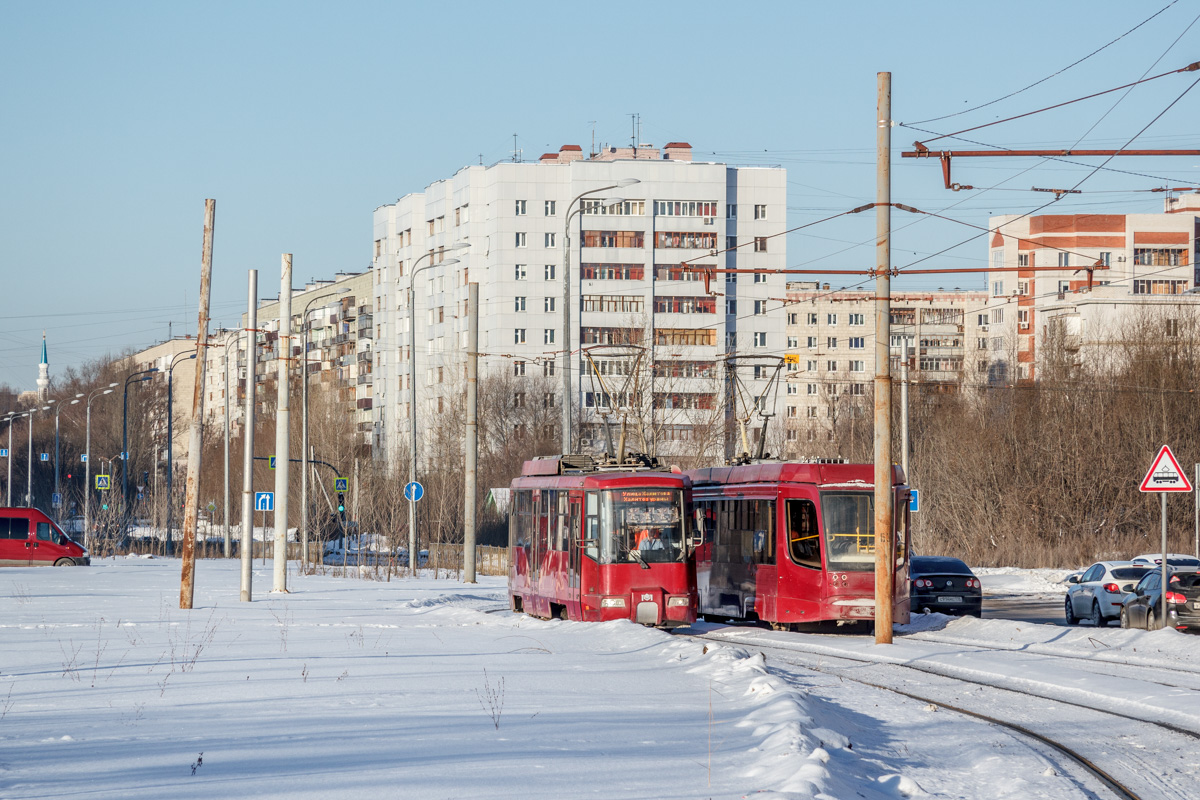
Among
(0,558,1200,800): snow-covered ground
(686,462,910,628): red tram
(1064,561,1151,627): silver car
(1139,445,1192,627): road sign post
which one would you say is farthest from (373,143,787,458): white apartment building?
(0,558,1200,800): snow-covered ground

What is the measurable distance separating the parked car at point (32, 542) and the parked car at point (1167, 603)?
3935 centimetres

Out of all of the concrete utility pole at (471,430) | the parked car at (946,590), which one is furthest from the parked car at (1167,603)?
the concrete utility pole at (471,430)

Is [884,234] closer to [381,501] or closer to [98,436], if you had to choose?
[381,501]

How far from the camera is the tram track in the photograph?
10.5 metres

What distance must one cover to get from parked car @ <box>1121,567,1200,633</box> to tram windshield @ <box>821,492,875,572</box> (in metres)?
5.31

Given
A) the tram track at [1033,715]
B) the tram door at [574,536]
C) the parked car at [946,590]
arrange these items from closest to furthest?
1. the tram track at [1033,715]
2. the tram door at [574,536]
3. the parked car at [946,590]

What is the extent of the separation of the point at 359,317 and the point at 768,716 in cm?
11906

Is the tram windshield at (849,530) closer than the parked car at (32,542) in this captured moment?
Yes

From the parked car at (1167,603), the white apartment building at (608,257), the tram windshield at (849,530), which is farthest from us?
the white apartment building at (608,257)

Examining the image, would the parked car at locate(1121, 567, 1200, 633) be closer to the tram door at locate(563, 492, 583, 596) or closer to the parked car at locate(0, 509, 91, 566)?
the tram door at locate(563, 492, 583, 596)

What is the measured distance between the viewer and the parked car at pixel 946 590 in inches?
1241

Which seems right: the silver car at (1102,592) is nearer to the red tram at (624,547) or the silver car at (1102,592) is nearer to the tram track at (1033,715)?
the red tram at (624,547)

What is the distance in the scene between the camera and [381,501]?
56.0 metres

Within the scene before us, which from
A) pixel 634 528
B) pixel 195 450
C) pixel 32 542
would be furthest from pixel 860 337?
pixel 634 528
